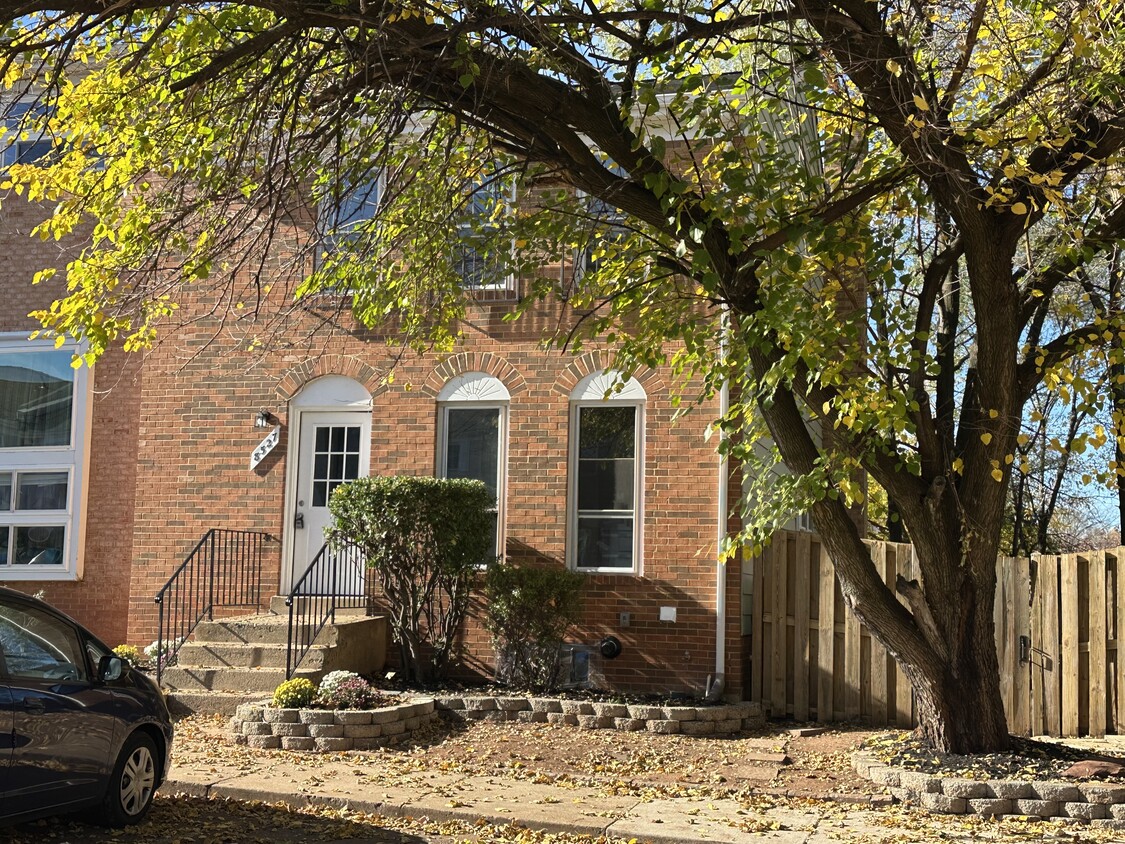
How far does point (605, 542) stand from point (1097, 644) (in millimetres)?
5164

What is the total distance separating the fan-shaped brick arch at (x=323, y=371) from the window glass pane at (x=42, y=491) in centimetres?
367

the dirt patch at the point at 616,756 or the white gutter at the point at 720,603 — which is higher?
the white gutter at the point at 720,603

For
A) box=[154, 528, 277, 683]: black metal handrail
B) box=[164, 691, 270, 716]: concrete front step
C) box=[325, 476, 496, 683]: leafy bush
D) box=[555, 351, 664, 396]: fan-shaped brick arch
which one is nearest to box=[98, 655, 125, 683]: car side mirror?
box=[164, 691, 270, 716]: concrete front step

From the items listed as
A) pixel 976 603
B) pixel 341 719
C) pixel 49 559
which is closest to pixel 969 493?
pixel 976 603

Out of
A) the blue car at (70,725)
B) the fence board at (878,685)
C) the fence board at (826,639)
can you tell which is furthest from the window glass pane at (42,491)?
the fence board at (878,685)

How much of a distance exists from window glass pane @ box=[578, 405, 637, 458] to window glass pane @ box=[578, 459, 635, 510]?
115 millimetres

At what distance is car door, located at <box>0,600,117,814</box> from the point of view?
22.1ft

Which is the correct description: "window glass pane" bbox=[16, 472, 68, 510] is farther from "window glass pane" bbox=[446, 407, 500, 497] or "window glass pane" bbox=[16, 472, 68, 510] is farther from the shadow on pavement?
the shadow on pavement

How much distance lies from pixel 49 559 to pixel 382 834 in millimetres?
9525

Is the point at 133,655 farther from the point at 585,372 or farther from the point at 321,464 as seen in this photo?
the point at 585,372

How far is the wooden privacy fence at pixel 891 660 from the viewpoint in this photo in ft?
38.3

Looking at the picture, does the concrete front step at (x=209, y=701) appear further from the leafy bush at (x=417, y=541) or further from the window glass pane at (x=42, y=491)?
the window glass pane at (x=42, y=491)

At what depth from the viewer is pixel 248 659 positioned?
41.5ft

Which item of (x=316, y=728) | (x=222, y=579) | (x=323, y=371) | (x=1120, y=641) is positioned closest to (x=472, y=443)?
(x=323, y=371)
